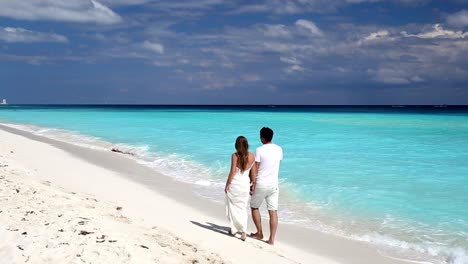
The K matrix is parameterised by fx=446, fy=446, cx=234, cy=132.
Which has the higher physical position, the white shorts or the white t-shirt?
the white t-shirt

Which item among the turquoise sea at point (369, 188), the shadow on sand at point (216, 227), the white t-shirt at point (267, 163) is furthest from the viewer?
the turquoise sea at point (369, 188)

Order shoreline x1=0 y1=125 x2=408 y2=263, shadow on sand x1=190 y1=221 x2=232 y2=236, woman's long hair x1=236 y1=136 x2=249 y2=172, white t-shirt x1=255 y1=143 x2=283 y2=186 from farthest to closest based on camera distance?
shadow on sand x1=190 y1=221 x2=232 y2=236 → white t-shirt x1=255 y1=143 x2=283 y2=186 → woman's long hair x1=236 y1=136 x2=249 y2=172 → shoreline x1=0 y1=125 x2=408 y2=263

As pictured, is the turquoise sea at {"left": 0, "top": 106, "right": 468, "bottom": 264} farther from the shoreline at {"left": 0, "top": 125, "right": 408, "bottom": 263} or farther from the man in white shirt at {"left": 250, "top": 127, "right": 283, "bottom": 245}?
the man in white shirt at {"left": 250, "top": 127, "right": 283, "bottom": 245}

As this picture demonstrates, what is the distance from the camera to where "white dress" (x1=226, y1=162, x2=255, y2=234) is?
6293 mm

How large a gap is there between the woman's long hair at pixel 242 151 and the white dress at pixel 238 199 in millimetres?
106

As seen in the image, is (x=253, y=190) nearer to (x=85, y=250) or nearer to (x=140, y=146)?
(x=85, y=250)

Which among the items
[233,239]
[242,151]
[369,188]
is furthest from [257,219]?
[369,188]

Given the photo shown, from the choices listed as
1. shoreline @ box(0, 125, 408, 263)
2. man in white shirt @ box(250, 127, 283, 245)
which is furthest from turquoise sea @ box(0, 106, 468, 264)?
man in white shirt @ box(250, 127, 283, 245)

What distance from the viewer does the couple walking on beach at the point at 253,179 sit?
6.23 meters

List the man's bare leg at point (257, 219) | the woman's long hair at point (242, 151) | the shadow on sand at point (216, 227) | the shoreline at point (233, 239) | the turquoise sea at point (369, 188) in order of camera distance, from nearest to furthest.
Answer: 1. the shoreline at point (233, 239)
2. the woman's long hair at point (242, 151)
3. the man's bare leg at point (257, 219)
4. the shadow on sand at point (216, 227)
5. the turquoise sea at point (369, 188)

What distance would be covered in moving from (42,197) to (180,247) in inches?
125

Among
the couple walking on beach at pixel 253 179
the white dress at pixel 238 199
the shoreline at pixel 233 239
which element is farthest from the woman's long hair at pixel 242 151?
the shoreline at pixel 233 239

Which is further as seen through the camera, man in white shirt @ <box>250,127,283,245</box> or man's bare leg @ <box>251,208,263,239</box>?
man's bare leg @ <box>251,208,263,239</box>

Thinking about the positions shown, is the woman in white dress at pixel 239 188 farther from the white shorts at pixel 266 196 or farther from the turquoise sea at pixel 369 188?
the turquoise sea at pixel 369 188
